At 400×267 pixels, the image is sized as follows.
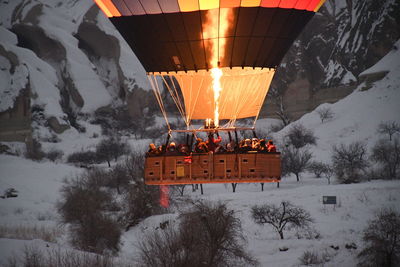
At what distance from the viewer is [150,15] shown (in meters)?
19.3

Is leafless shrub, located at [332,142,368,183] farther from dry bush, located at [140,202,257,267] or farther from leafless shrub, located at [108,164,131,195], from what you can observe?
leafless shrub, located at [108,164,131,195]

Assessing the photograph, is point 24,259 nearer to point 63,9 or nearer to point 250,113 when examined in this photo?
point 250,113

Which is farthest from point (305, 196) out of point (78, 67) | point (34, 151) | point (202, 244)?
point (78, 67)

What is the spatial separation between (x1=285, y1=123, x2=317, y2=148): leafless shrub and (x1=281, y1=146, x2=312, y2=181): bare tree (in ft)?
5.87

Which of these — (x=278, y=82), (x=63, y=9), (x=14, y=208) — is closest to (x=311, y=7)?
(x=14, y=208)

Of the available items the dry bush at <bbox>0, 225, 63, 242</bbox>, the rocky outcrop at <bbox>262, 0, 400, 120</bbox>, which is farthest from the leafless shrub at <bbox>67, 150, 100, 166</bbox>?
the dry bush at <bbox>0, 225, 63, 242</bbox>

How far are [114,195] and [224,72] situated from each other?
42401 millimetres

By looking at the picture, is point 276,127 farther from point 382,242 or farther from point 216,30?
point 216,30

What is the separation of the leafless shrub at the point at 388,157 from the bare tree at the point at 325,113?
437 inches

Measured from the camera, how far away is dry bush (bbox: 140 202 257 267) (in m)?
36.4

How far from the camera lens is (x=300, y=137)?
69.5m

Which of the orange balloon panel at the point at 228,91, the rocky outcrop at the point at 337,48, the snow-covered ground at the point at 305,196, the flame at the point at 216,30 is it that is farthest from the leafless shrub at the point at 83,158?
the flame at the point at 216,30

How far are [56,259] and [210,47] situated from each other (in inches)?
869

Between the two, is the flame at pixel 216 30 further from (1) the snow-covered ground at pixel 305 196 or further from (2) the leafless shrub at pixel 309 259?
(1) the snow-covered ground at pixel 305 196
